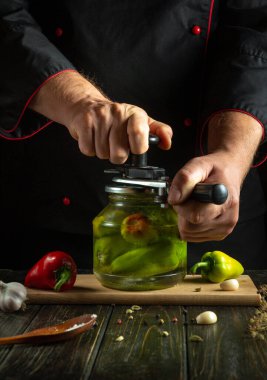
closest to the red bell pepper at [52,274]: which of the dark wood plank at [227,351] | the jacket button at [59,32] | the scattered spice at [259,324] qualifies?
the dark wood plank at [227,351]

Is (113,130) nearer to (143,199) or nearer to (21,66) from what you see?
(143,199)

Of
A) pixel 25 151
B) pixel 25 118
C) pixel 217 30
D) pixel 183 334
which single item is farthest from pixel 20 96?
pixel 183 334

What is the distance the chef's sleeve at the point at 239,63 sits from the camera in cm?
178

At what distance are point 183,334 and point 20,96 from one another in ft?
2.56

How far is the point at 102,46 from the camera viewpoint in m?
1.90

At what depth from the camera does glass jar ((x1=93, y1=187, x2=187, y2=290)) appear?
4.97 feet

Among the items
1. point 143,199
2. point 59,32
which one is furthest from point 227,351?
point 59,32

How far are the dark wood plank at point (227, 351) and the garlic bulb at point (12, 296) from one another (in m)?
0.36

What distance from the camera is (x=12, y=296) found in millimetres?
1489

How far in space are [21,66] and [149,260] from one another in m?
0.62

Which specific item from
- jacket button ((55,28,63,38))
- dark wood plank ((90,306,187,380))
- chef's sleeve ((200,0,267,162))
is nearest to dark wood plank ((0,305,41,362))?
dark wood plank ((90,306,187,380))

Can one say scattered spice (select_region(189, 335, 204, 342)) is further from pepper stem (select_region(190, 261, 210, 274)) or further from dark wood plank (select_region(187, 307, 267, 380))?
pepper stem (select_region(190, 261, 210, 274))

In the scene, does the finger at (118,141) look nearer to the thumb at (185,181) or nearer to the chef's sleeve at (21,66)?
the thumb at (185,181)

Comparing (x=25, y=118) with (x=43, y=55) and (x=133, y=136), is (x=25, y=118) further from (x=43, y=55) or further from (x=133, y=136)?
(x=133, y=136)
